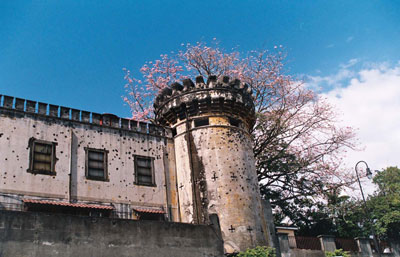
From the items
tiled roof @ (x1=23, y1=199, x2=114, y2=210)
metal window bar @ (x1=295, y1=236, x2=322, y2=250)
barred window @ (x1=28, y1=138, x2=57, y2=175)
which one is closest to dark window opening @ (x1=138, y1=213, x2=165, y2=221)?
tiled roof @ (x1=23, y1=199, x2=114, y2=210)

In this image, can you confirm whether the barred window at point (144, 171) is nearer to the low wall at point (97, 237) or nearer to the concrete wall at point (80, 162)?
the concrete wall at point (80, 162)

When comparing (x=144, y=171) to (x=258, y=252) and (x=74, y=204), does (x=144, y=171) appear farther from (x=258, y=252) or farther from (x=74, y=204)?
(x=258, y=252)

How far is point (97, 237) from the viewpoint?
1443cm

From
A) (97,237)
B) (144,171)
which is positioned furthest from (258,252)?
(97,237)

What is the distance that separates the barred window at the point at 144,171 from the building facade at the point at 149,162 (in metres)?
0.05

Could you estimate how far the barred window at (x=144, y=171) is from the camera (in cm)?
2020

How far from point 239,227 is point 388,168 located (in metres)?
31.9

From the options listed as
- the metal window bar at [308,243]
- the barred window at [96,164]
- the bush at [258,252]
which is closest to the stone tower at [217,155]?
the bush at [258,252]

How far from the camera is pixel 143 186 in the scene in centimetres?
2005

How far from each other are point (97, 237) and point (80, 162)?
17.0 feet

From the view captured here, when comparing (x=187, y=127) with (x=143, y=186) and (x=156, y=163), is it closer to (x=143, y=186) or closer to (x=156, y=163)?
(x=156, y=163)

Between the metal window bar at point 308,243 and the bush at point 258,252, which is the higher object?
the metal window bar at point 308,243

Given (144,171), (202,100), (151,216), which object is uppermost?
(202,100)

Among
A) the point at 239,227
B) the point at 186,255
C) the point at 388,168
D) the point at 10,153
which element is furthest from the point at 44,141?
the point at 388,168
